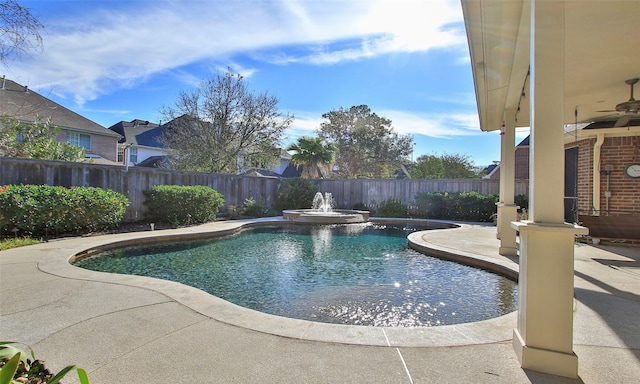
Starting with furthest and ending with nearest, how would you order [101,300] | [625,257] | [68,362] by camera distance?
1. [625,257]
2. [101,300]
3. [68,362]

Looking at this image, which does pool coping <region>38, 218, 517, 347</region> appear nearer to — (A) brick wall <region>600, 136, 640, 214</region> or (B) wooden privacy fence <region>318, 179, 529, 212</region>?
(A) brick wall <region>600, 136, 640, 214</region>

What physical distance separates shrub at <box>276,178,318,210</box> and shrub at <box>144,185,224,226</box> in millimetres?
4842

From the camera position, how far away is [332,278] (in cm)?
482

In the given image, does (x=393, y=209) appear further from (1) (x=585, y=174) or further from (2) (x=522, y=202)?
(1) (x=585, y=174)

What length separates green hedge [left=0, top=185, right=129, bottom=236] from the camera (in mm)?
6379

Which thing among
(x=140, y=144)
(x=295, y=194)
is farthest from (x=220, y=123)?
(x=140, y=144)

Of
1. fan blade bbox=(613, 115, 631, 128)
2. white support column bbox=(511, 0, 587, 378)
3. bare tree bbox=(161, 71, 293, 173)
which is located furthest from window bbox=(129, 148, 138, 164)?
white support column bbox=(511, 0, 587, 378)

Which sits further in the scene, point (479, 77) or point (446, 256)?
point (446, 256)

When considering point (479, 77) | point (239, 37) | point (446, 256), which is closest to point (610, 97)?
point (479, 77)

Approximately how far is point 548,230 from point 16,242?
8077 mm

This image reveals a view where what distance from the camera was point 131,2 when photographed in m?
6.69

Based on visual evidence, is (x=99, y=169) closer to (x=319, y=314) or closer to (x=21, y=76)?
(x=21, y=76)

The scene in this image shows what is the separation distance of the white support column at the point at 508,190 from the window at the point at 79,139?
20444mm

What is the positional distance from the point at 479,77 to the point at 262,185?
37.6ft
